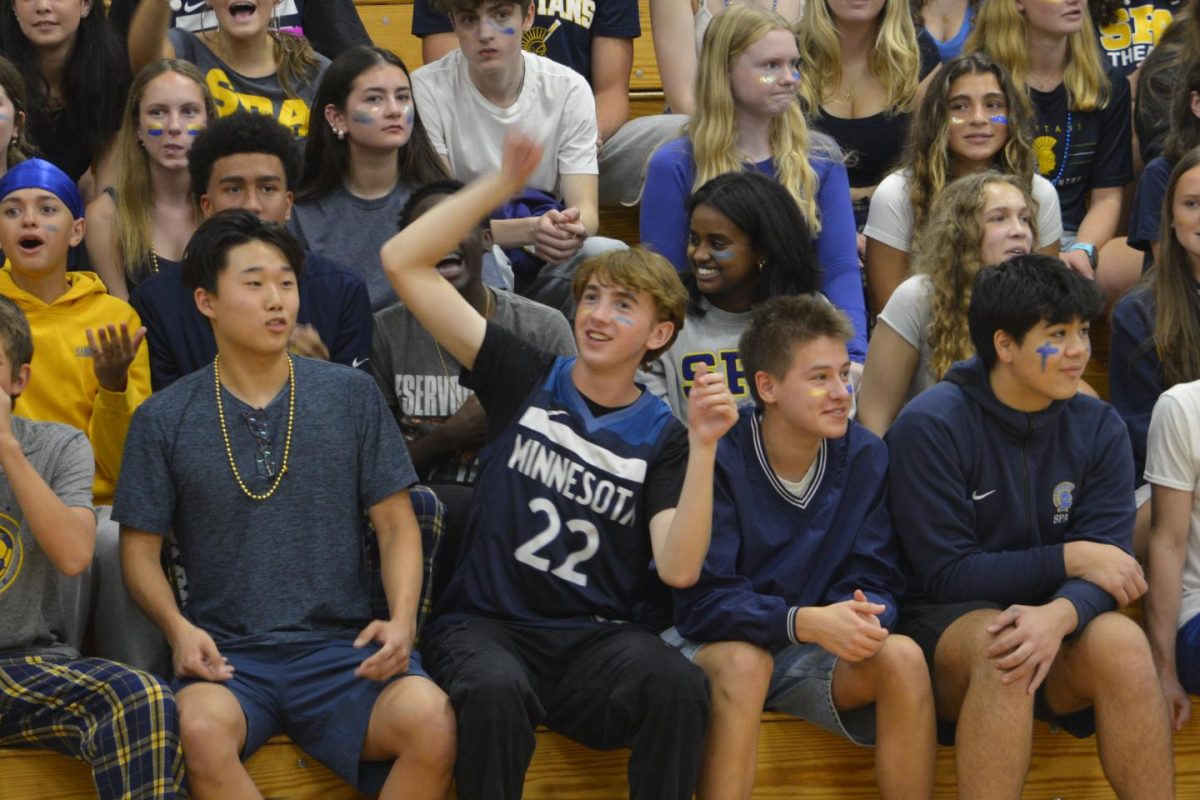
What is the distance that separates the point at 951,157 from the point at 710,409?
1.79 meters

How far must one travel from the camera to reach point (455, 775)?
2.84 m

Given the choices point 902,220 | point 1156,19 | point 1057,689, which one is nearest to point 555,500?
point 1057,689

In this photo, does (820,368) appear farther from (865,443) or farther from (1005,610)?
(1005,610)

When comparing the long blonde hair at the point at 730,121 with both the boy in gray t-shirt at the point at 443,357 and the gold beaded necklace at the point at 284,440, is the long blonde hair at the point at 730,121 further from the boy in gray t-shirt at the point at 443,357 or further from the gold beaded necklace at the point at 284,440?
the gold beaded necklace at the point at 284,440

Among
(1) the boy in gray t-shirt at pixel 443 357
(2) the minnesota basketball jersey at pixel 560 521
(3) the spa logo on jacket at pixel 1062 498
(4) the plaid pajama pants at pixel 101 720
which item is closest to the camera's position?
(4) the plaid pajama pants at pixel 101 720

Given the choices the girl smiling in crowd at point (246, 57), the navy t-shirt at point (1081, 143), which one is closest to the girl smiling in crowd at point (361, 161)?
the girl smiling in crowd at point (246, 57)

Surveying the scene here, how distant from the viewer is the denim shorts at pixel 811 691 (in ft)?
10.0

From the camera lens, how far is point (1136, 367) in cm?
367

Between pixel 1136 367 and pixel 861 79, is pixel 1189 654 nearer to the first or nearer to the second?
pixel 1136 367

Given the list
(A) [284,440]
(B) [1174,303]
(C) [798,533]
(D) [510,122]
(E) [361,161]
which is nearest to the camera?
(A) [284,440]

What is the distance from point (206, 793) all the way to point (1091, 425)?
69.9 inches

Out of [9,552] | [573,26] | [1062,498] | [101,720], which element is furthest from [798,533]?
[573,26]

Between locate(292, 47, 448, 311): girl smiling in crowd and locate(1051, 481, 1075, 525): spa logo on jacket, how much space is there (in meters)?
1.70

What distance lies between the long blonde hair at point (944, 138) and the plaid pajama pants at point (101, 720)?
2351 millimetres
